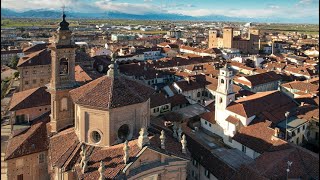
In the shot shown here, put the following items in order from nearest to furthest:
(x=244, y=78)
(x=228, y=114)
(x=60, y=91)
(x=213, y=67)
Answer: (x=60, y=91) → (x=228, y=114) → (x=244, y=78) → (x=213, y=67)

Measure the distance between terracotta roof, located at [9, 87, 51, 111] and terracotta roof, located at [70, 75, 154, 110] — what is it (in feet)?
44.8

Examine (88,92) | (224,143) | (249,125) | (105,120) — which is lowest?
(224,143)

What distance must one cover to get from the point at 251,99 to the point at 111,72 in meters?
24.3

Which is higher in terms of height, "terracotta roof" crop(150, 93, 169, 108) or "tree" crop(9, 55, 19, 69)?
"tree" crop(9, 55, 19, 69)

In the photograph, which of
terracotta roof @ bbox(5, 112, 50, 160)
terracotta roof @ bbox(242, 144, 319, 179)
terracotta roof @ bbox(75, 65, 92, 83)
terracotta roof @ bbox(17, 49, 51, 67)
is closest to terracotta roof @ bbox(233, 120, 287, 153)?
terracotta roof @ bbox(242, 144, 319, 179)

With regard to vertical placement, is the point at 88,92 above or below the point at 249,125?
above

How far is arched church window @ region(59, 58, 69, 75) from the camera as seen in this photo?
28.2m

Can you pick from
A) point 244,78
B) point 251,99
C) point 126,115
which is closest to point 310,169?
point 126,115

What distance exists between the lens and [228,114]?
132 feet

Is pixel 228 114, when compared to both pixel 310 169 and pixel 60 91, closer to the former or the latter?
pixel 310 169

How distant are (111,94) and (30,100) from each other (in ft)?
56.8

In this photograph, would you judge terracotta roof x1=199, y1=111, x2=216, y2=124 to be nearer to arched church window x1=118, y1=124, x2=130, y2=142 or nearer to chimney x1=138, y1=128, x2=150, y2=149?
arched church window x1=118, y1=124, x2=130, y2=142

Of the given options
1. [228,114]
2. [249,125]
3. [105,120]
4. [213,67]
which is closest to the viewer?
[105,120]

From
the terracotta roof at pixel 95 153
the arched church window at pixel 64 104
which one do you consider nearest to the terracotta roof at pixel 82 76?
the arched church window at pixel 64 104
